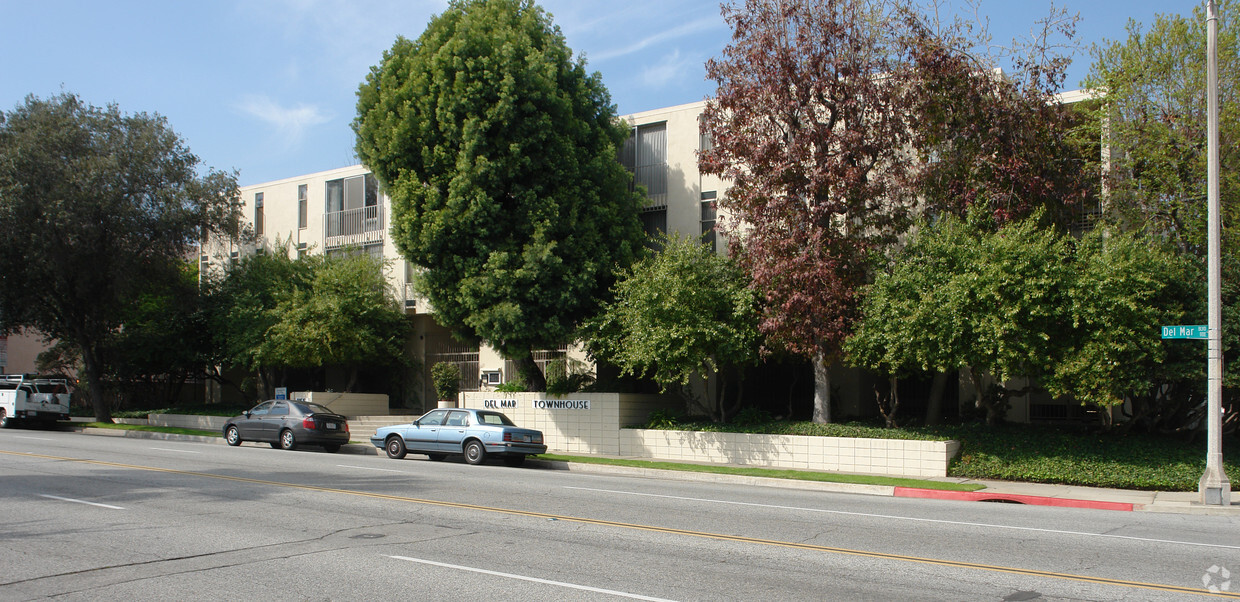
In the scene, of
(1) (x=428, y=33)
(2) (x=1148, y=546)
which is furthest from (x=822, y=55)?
(2) (x=1148, y=546)

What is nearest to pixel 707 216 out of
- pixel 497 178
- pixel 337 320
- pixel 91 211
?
pixel 497 178

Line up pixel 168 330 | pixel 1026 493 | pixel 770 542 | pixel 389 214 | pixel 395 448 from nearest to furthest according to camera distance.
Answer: pixel 770 542 → pixel 1026 493 → pixel 395 448 → pixel 389 214 → pixel 168 330

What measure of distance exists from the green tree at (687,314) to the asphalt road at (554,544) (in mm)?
5445

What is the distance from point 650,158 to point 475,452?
1142cm

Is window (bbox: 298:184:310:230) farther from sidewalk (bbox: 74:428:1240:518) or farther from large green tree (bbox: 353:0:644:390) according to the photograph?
sidewalk (bbox: 74:428:1240:518)

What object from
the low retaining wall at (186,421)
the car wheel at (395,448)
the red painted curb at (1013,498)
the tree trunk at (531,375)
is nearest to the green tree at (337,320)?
the low retaining wall at (186,421)

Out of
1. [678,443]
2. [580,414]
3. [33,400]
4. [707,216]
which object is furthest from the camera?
[33,400]

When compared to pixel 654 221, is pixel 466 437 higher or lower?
lower

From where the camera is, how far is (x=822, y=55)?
65.3ft

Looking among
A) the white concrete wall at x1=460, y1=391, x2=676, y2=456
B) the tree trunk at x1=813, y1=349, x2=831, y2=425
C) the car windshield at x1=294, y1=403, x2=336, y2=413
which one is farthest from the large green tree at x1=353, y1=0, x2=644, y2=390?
the tree trunk at x1=813, y1=349, x2=831, y2=425

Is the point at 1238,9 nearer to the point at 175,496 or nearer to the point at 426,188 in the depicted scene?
the point at 426,188

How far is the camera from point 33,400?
32.2 m

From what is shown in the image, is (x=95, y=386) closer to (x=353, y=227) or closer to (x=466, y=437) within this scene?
(x=353, y=227)

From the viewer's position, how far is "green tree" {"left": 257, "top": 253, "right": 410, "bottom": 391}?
29406 mm
